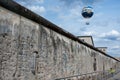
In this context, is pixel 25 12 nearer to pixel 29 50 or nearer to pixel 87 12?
pixel 29 50

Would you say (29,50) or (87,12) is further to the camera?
(87,12)

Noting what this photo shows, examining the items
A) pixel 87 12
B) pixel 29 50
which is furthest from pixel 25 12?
pixel 87 12

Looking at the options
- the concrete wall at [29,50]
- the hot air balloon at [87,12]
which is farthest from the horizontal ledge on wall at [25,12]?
the hot air balloon at [87,12]

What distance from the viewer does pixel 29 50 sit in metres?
6.50

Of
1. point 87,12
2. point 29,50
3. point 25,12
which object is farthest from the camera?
point 87,12

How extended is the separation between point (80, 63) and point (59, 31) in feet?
13.8

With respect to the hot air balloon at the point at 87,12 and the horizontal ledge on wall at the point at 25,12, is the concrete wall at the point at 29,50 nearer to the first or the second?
the horizontal ledge on wall at the point at 25,12

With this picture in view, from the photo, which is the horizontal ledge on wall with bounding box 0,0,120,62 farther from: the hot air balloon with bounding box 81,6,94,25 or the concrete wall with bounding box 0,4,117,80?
the hot air balloon with bounding box 81,6,94,25

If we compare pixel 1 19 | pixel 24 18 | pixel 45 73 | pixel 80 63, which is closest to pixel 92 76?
pixel 80 63

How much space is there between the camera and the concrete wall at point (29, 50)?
539cm

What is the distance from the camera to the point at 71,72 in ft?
36.7

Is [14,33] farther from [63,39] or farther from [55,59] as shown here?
[63,39]

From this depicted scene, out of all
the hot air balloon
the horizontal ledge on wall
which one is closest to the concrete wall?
the horizontal ledge on wall

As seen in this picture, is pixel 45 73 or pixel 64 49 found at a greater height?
pixel 64 49
